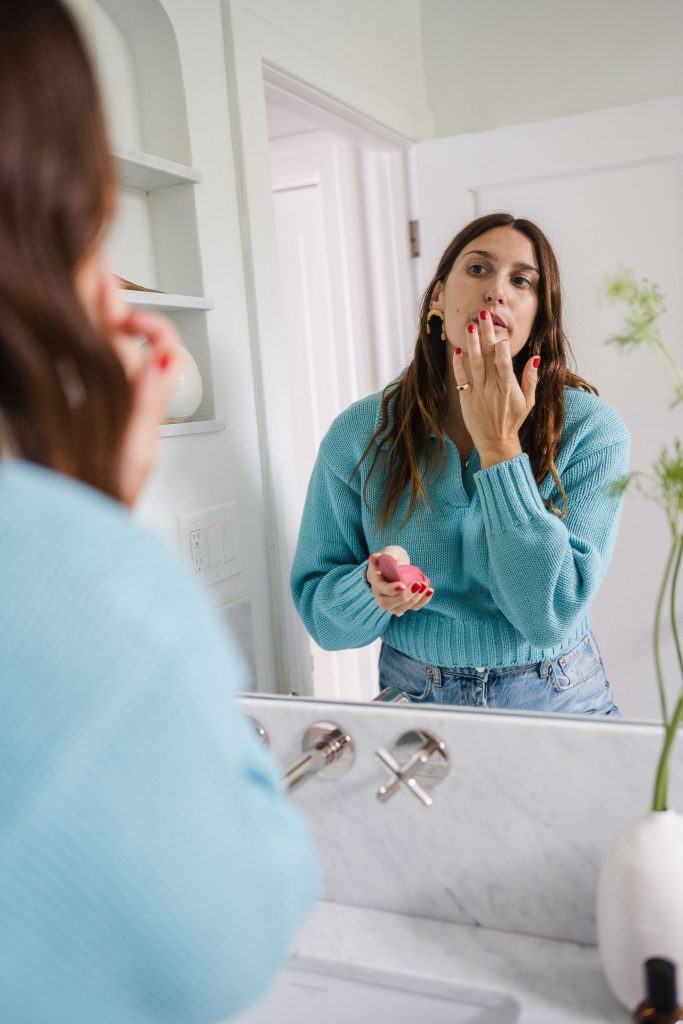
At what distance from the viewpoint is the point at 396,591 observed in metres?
0.98

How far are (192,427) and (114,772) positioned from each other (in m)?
0.65

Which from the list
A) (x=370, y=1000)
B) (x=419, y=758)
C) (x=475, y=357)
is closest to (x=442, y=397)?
(x=475, y=357)

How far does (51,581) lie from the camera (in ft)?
1.31

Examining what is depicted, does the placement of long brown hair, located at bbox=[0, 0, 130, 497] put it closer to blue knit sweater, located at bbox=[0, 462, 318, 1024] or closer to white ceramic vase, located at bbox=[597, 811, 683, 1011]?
blue knit sweater, located at bbox=[0, 462, 318, 1024]

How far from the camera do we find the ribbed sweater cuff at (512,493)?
90cm

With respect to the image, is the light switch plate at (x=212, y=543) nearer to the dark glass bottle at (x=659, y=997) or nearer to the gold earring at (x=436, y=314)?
the gold earring at (x=436, y=314)

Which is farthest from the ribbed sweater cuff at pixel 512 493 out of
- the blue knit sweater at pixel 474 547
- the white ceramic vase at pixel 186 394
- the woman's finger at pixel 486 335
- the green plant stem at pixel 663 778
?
the white ceramic vase at pixel 186 394

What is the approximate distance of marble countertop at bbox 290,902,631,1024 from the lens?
2.68 ft

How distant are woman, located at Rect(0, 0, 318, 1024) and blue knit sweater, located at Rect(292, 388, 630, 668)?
1.69ft

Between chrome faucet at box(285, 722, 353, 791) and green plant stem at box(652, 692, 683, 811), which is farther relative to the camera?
chrome faucet at box(285, 722, 353, 791)

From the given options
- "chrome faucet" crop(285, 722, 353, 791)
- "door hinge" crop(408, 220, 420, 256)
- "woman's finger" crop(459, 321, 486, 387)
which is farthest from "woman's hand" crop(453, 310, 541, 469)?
"chrome faucet" crop(285, 722, 353, 791)

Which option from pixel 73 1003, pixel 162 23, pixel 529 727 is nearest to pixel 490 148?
pixel 162 23

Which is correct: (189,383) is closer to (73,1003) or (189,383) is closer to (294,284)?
(294,284)

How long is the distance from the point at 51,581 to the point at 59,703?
0.18ft
